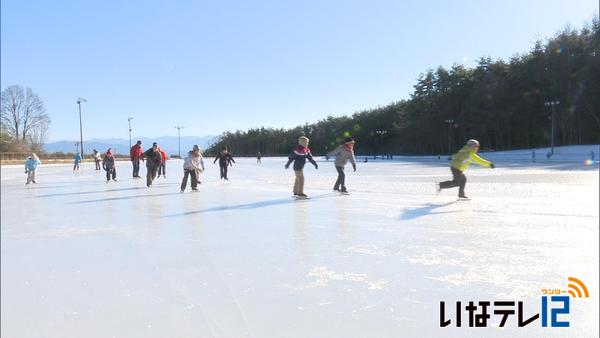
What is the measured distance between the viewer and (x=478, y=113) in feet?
143

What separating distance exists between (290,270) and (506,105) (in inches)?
1760

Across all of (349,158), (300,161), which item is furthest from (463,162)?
(300,161)

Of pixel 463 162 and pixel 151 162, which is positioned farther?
pixel 151 162

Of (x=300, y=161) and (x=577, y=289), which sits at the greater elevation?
(x=300, y=161)

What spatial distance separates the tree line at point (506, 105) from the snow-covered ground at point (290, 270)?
23.0 m

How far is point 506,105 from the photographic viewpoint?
1657 inches

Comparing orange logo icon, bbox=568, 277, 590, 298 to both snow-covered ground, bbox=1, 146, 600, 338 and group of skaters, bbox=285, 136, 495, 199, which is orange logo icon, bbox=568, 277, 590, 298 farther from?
group of skaters, bbox=285, 136, 495, 199

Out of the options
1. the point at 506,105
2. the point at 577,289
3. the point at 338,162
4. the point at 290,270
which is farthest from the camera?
the point at 506,105

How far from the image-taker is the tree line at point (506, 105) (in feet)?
116

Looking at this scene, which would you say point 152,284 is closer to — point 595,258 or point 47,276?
point 47,276

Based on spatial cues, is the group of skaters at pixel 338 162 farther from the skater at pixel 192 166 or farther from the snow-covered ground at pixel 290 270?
the snow-covered ground at pixel 290 270

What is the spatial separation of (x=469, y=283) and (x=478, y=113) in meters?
44.9

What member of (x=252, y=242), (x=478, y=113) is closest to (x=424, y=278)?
(x=252, y=242)

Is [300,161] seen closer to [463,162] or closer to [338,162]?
[338,162]
